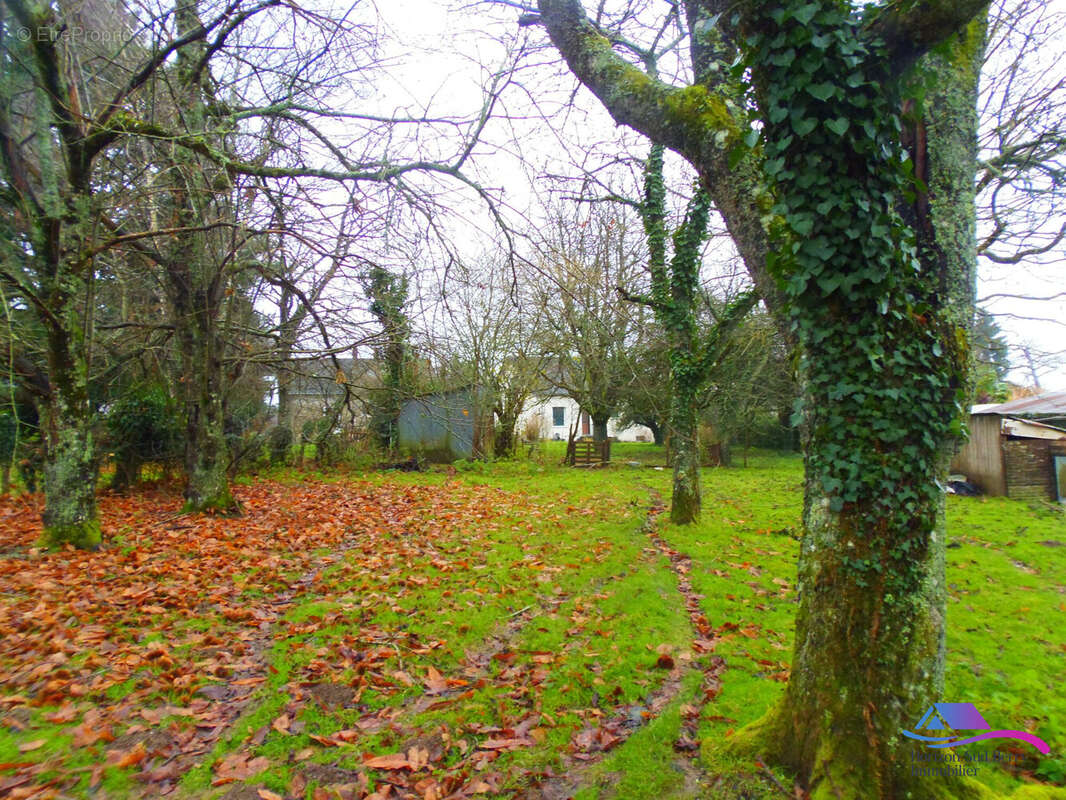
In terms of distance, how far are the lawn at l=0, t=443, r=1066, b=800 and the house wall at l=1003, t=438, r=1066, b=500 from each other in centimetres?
479

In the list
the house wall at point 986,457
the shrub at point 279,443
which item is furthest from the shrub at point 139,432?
the house wall at point 986,457

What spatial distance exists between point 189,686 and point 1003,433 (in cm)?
1510

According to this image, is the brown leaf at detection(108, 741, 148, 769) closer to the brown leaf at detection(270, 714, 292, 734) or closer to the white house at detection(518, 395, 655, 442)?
the brown leaf at detection(270, 714, 292, 734)

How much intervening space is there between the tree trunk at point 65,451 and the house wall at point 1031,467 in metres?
16.1

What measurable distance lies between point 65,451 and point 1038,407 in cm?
1922

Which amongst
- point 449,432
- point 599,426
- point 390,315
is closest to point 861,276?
point 390,315

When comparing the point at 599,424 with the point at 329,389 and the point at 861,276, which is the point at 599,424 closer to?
the point at 329,389

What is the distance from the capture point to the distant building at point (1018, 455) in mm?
11289

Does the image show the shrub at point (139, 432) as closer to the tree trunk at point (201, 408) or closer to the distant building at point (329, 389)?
the distant building at point (329, 389)

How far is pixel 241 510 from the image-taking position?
28.6 feet

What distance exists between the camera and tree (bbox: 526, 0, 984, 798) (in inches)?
89.3

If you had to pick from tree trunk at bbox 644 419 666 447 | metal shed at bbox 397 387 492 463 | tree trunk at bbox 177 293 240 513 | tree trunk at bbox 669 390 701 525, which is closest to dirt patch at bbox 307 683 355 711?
tree trunk at bbox 177 293 240 513

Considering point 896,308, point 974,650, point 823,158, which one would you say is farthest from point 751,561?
point 823,158

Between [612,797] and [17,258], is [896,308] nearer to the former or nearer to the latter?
Answer: [612,797]
